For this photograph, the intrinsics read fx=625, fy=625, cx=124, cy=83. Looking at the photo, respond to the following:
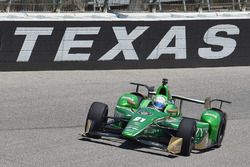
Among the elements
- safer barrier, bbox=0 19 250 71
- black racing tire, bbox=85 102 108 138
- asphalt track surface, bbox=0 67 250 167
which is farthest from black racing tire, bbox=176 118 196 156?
safer barrier, bbox=0 19 250 71

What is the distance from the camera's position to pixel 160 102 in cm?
950

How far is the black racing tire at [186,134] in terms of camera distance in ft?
28.7

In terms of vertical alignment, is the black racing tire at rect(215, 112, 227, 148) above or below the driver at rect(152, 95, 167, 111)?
below

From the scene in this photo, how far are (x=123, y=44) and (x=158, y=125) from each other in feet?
28.7

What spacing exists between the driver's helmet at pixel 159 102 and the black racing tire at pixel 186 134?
0.66m

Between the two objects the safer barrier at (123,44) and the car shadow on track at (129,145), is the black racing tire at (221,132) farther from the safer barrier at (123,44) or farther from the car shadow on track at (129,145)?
the safer barrier at (123,44)

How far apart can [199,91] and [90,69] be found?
373 cm

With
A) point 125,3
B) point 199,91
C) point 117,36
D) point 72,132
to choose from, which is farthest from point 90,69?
point 72,132

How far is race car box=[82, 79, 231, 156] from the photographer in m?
8.75

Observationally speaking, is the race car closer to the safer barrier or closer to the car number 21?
the car number 21

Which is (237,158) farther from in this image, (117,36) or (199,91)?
(117,36)

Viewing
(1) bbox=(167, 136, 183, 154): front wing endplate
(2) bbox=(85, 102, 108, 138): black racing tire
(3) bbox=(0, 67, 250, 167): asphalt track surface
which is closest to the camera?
(3) bbox=(0, 67, 250, 167): asphalt track surface

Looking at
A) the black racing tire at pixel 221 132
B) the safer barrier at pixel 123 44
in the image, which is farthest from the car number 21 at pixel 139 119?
the safer barrier at pixel 123 44

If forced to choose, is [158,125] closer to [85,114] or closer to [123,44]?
[85,114]
